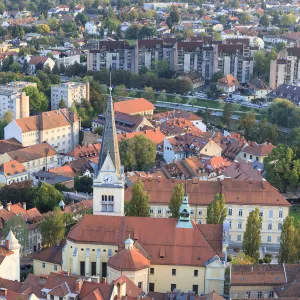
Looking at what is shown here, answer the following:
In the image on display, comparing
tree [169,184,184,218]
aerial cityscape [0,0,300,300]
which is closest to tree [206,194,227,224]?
aerial cityscape [0,0,300,300]

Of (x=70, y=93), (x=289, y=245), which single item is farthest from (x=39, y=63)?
(x=289, y=245)

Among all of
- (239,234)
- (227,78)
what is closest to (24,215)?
(239,234)

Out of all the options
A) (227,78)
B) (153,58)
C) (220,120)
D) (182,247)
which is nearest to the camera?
(182,247)

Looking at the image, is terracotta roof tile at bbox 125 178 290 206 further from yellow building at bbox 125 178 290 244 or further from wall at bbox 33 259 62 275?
wall at bbox 33 259 62 275

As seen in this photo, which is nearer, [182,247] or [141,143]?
[182,247]

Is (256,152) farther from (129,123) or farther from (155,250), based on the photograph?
(155,250)

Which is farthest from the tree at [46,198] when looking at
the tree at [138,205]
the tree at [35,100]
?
the tree at [35,100]

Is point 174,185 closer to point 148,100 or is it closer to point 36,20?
point 148,100
